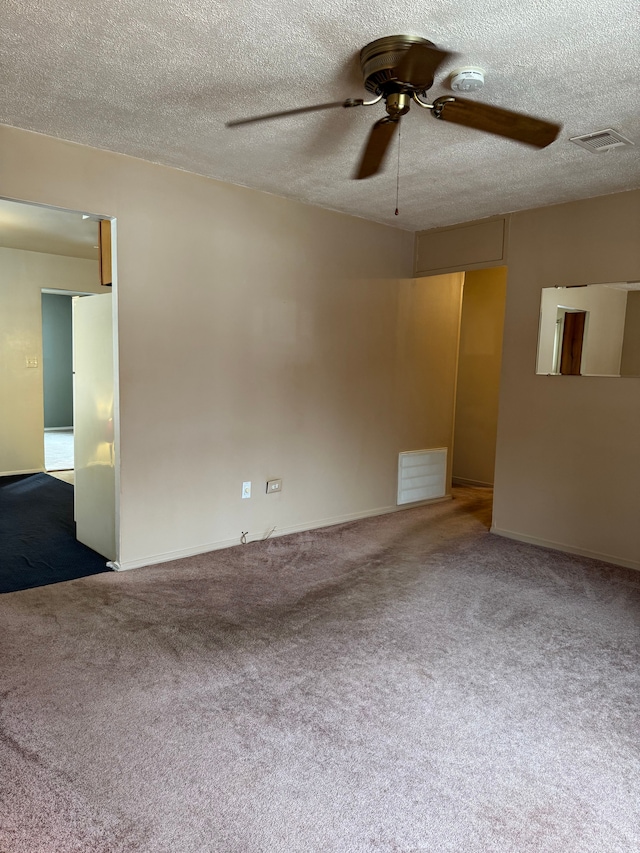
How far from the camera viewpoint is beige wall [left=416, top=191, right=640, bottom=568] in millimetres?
3756

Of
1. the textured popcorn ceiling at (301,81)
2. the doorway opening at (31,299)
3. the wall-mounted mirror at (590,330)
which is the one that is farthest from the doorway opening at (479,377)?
the doorway opening at (31,299)

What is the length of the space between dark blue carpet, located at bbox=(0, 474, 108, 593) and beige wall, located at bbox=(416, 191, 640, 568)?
300 centimetres

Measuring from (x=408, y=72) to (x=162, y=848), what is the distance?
2472 mm

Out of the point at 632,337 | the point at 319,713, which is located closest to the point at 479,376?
the point at 632,337

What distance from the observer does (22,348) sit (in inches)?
249

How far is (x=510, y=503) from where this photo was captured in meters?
4.40

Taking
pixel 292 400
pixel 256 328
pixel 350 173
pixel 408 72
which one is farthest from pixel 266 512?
pixel 408 72

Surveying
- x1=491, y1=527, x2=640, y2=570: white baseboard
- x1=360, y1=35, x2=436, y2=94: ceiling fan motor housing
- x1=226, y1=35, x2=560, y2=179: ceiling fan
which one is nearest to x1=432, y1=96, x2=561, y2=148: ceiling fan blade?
x1=226, y1=35, x2=560, y2=179: ceiling fan

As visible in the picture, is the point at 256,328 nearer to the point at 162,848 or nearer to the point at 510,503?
the point at 510,503

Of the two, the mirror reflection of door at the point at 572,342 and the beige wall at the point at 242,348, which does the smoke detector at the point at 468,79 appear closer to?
the beige wall at the point at 242,348

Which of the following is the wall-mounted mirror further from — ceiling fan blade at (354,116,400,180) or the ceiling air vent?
ceiling fan blade at (354,116,400,180)

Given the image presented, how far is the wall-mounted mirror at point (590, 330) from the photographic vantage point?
3.71 metres

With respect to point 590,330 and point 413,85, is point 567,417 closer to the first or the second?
point 590,330

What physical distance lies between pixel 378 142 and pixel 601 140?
49.8 inches
